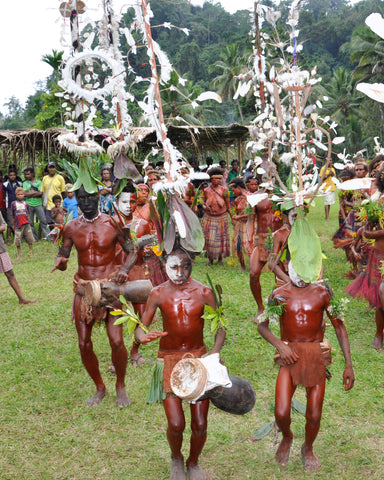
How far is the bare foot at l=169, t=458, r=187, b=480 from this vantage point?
3383 millimetres

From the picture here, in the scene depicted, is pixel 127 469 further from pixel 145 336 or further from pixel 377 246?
pixel 377 246

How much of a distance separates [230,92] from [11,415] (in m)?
38.5

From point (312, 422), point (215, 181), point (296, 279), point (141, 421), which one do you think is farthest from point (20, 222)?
point (312, 422)

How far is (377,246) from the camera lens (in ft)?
18.7

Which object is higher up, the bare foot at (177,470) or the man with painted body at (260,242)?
the man with painted body at (260,242)

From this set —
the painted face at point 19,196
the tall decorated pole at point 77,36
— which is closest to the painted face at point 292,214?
the tall decorated pole at point 77,36

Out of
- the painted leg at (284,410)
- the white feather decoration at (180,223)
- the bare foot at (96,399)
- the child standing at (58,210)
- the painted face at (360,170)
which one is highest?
the painted face at (360,170)

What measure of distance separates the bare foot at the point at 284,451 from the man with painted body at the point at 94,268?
5.24 feet

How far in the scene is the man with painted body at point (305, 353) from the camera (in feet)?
11.1

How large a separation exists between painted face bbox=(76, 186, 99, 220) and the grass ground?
1.77 m

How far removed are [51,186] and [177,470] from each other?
10734mm

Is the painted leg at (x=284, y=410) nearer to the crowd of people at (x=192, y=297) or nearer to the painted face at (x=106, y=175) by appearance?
the crowd of people at (x=192, y=297)

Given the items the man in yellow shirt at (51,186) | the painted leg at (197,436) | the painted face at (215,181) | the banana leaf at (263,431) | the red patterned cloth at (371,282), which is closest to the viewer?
the painted leg at (197,436)

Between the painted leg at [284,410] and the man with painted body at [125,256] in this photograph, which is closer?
the painted leg at [284,410]
